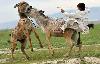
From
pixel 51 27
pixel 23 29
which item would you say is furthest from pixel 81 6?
pixel 23 29

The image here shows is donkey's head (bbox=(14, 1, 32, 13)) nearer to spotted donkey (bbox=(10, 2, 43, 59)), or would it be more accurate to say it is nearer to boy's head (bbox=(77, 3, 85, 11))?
spotted donkey (bbox=(10, 2, 43, 59))

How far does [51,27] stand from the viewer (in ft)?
69.3

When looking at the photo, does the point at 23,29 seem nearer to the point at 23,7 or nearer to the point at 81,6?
the point at 23,7

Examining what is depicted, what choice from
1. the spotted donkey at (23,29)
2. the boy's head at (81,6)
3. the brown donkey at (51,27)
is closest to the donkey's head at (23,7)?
the spotted donkey at (23,29)

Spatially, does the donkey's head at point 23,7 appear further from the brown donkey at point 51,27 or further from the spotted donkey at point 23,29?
the brown donkey at point 51,27

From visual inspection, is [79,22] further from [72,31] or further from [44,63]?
[44,63]

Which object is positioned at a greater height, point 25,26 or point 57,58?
point 25,26

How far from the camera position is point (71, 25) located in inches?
802

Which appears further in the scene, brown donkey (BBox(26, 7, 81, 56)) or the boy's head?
the boy's head

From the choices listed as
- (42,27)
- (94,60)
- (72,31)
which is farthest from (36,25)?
(94,60)

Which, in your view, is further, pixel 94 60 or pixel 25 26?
pixel 25 26

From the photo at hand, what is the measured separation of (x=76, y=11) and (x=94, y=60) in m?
3.02

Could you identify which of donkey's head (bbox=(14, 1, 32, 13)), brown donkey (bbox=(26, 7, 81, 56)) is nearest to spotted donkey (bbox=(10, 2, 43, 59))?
donkey's head (bbox=(14, 1, 32, 13))

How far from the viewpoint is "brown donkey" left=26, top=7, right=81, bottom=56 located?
20656 mm
